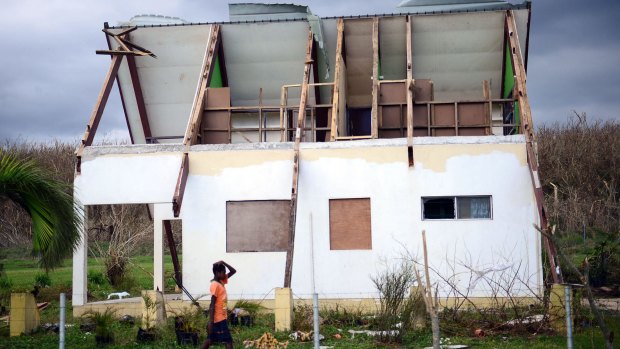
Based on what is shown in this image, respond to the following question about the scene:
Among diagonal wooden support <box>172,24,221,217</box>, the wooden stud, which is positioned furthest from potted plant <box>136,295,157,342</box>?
the wooden stud

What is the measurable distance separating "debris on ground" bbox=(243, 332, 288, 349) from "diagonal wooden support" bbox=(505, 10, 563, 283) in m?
5.68

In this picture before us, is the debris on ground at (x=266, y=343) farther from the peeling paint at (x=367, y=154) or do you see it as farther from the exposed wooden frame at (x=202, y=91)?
the exposed wooden frame at (x=202, y=91)

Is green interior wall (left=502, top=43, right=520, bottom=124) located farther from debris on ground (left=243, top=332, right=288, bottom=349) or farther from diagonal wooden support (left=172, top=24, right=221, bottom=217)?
debris on ground (left=243, top=332, right=288, bottom=349)

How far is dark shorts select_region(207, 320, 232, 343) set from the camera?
489 inches

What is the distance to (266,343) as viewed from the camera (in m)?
13.6

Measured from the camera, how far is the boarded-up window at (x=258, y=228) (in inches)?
750

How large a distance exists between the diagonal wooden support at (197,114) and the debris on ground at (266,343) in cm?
494

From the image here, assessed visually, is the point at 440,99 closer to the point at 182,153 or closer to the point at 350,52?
the point at 350,52

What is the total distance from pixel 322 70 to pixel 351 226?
5633 mm

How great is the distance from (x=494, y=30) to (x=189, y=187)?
350 inches

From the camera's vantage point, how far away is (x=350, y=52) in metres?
22.5

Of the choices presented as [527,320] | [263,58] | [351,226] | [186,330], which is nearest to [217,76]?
[263,58]

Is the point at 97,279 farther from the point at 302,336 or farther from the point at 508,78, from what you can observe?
the point at 508,78

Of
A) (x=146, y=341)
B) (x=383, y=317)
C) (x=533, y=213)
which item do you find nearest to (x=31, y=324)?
(x=146, y=341)
